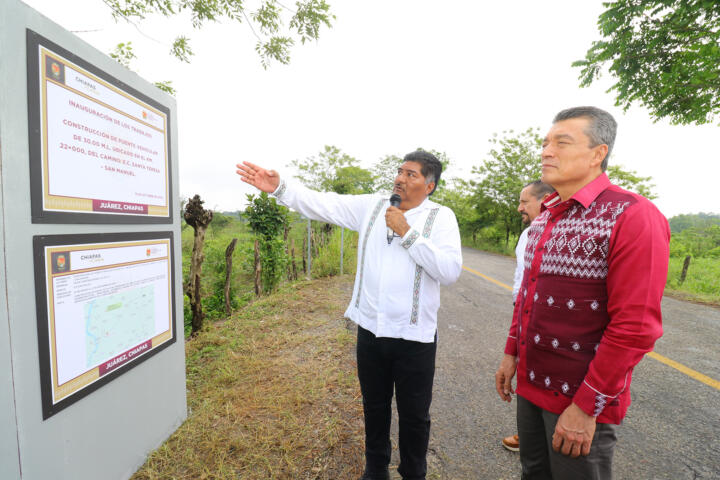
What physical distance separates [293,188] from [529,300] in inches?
62.1

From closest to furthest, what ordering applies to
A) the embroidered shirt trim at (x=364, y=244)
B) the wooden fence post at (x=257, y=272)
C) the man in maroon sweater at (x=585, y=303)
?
the man in maroon sweater at (x=585, y=303), the embroidered shirt trim at (x=364, y=244), the wooden fence post at (x=257, y=272)

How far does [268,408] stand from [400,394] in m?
1.44

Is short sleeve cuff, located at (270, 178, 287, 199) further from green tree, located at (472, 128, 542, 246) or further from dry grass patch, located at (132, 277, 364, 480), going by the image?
green tree, located at (472, 128, 542, 246)

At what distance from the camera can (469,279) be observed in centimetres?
921

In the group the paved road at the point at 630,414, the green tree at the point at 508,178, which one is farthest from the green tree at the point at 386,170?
the paved road at the point at 630,414

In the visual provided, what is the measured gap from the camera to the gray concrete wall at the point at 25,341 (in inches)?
55.7

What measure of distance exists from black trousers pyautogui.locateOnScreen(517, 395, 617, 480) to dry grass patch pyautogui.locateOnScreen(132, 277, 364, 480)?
3.94ft

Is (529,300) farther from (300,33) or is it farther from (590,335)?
(300,33)

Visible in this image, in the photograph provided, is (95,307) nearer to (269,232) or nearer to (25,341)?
(25,341)

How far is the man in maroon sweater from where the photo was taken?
1184 millimetres

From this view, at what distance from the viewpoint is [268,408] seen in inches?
113

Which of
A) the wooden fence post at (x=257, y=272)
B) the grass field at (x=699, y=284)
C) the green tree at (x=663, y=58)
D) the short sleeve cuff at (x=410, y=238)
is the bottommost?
the grass field at (x=699, y=284)

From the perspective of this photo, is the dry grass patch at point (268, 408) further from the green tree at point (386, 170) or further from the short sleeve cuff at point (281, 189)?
the green tree at point (386, 170)

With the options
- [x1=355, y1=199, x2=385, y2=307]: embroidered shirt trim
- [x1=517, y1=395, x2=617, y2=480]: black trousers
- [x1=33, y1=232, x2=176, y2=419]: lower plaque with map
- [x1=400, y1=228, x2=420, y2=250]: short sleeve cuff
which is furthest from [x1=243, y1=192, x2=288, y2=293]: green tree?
[x1=517, y1=395, x2=617, y2=480]: black trousers
